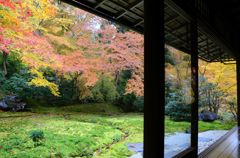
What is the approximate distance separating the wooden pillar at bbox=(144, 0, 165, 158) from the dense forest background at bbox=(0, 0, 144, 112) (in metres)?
5.36

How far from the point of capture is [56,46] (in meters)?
7.92

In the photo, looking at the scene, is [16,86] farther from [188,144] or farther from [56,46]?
[188,144]

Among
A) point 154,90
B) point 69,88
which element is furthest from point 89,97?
point 154,90

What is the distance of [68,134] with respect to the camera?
21.3 feet

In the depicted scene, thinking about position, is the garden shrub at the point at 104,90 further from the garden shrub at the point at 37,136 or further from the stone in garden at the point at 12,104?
the garden shrub at the point at 37,136

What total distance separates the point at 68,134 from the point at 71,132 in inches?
10.1

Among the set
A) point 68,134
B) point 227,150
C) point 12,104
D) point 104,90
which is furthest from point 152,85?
point 104,90

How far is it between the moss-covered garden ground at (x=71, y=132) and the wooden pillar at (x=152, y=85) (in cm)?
140

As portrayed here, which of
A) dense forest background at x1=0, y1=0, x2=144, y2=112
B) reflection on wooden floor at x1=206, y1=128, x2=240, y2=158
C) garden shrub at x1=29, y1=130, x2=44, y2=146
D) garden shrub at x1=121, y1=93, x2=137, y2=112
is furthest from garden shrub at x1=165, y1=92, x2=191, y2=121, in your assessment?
garden shrub at x1=121, y1=93, x2=137, y2=112

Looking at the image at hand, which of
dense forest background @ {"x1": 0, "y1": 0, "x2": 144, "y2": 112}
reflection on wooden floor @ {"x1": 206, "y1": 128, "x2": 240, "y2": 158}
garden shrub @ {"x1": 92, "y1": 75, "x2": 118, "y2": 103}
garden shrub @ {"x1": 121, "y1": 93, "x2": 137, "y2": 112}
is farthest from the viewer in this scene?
garden shrub @ {"x1": 121, "y1": 93, "x2": 137, "y2": 112}

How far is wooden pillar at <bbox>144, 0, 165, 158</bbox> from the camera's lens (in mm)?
1602

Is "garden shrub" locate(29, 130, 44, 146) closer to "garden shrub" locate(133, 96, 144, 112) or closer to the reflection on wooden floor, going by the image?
the reflection on wooden floor

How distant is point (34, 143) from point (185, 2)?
16.8 ft

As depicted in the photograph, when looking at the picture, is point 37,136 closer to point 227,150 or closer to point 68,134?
point 68,134
